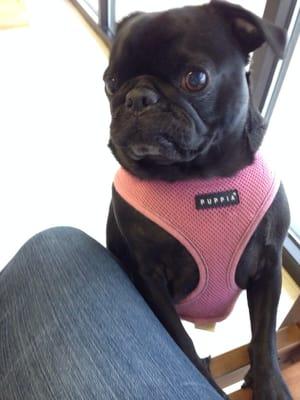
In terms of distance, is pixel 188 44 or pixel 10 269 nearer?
pixel 188 44

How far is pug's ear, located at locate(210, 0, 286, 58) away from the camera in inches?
24.1

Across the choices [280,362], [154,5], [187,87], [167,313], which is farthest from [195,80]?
[154,5]

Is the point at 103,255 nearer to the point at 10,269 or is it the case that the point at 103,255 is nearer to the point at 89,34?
the point at 10,269

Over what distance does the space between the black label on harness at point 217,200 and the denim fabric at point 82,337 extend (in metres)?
0.17

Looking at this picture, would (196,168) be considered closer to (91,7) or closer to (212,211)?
(212,211)

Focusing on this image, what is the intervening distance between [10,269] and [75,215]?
2.45ft

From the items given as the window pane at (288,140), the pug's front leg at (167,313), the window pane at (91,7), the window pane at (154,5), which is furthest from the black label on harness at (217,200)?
the window pane at (91,7)

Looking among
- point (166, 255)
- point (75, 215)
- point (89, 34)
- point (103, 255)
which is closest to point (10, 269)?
point (103, 255)

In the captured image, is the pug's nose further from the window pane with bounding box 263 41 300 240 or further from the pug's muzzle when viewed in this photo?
the window pane with bounding box 263 41 300 240

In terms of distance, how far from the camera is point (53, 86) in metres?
2.08

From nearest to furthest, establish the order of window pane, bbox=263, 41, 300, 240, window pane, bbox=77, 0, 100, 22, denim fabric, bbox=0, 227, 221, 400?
denim fabric, bbox=0, 227, 221, 400 < window pane, bbox=263, 41, 300, 240 < window pane, bbox=77, 0, 100, 22

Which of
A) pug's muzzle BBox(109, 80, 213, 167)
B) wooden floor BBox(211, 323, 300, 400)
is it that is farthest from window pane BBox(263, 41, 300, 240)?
pug's muzzle BBox(109, 80, 213, 167)

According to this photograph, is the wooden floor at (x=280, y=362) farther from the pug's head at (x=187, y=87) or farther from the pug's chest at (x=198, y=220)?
the pug's head at (x=187, y=87)

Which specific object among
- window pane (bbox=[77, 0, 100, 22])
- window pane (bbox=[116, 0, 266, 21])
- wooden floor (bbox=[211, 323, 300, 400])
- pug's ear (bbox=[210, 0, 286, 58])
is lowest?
wooden floor (bbox=[211, 323, 300, 400])
